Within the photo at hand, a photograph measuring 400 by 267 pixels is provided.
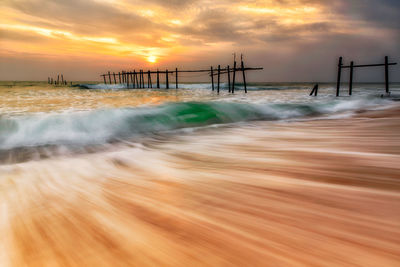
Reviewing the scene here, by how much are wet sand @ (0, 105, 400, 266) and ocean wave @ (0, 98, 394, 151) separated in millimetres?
1680

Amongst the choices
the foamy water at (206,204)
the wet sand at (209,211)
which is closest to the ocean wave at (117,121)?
the foamy water at (206,204)

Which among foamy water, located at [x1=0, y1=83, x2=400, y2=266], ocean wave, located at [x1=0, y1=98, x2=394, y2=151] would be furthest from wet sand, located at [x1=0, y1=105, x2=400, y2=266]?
ocean wave, located at [x1=0, y1=98, x2=394, y2=151]

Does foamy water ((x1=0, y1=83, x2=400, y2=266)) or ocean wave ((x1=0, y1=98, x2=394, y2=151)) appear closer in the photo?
foamy water ((x1=0, y1=83, x2=400, y2=266))

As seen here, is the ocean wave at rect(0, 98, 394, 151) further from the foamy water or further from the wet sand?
the wet sand

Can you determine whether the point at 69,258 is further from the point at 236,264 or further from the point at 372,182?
the point at 372,182

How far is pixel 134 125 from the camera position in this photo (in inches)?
211

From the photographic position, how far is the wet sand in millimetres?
1013

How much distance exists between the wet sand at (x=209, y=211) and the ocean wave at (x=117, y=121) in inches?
66.2

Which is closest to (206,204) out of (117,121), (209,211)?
(209,211)

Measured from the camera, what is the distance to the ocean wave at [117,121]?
429cm

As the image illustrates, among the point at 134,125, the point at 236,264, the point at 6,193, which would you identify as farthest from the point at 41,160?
the point at 236,264

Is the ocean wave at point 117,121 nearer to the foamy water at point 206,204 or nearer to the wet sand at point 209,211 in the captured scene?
the foamy water at point 206,204

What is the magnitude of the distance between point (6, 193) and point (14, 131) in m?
3.26

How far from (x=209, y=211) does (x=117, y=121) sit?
4.53 meters
